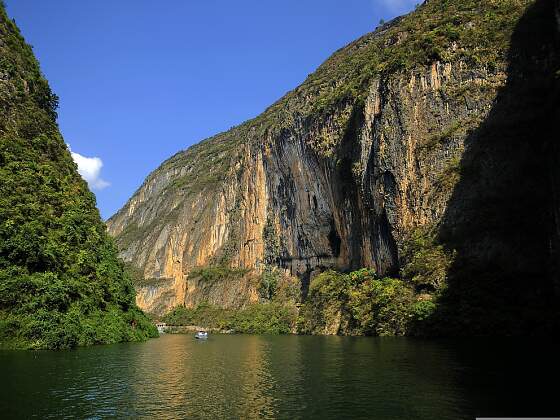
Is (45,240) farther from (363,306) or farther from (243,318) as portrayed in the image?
(243,318)

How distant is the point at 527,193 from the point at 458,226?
8783 millimetres

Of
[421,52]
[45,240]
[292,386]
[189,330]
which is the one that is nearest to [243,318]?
[189,330]

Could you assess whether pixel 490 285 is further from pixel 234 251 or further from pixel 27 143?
pixel 234 251

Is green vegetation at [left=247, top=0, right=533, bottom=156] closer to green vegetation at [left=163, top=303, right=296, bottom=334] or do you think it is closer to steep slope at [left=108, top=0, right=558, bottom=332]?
steep slope at [left=108, top=0, right=558, bottom=332]

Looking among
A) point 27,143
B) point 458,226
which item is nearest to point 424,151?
point 458,226

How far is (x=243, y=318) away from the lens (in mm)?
109188

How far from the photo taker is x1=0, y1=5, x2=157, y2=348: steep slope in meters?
41.6

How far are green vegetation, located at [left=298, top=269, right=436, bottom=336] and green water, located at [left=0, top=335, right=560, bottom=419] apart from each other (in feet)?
69.6

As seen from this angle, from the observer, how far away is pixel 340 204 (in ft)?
302

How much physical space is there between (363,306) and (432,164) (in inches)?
855

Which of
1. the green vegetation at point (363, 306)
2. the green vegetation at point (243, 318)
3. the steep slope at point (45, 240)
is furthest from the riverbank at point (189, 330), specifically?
the steep slope at point (45, 240)

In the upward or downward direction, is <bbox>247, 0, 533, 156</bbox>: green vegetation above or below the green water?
above

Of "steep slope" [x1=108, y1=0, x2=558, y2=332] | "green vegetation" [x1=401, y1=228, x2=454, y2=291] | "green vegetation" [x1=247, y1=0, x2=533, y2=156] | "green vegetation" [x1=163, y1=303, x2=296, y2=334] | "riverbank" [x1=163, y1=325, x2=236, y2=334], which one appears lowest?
"riverbank" [x1=163, y1=325, x2=236, y2=334]

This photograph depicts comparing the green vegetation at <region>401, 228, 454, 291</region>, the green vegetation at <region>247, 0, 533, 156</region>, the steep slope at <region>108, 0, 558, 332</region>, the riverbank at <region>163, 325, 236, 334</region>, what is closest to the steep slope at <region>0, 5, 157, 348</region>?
the green vegetation at <region>401, 228, 454, 291</region>
